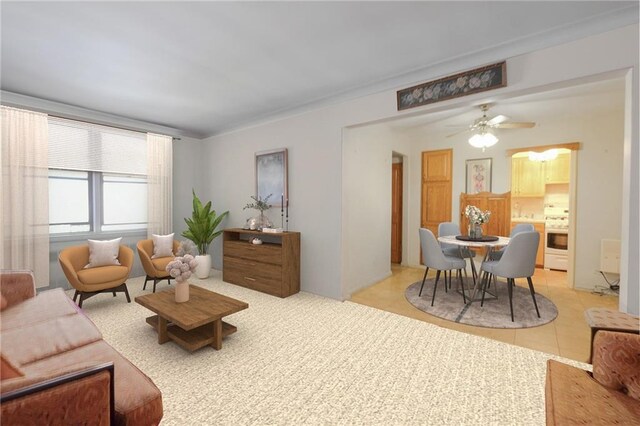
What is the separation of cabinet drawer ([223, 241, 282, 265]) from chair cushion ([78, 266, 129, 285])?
56.2 inches

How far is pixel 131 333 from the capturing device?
9.18ft

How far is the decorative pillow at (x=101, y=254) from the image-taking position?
3.62 meters

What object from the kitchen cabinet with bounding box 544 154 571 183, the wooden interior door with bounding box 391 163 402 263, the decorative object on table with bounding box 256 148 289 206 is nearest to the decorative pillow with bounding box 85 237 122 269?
the decorative object on table with bounding box 256 148 289 206

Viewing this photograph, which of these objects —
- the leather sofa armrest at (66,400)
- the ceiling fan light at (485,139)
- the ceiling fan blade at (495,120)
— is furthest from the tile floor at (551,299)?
the leather sofa armrest at (66,400)

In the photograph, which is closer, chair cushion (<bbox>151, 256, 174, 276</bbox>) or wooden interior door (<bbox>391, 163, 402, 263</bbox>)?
chair cushion (<bbox>151, 256, 174, 276</bbox>)

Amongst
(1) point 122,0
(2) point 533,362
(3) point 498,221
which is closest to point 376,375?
(2) point 533,362

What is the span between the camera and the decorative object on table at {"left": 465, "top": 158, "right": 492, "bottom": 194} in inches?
205

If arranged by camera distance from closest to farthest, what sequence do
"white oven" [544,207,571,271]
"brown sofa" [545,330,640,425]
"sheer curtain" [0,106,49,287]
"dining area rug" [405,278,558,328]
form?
"brown sofa" [545,330,640,425]
"dining area rug" [405,278,558,328]
"sheer curtain" [0,106,49,287]
"white oven" [544,207,571,271]

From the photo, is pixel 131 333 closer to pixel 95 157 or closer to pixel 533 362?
pixel 95 157

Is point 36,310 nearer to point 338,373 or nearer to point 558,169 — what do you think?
point 338,373

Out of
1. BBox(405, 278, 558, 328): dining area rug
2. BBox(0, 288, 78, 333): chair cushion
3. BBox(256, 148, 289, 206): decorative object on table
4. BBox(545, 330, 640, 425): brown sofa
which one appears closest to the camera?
BBox(545, 330, 640, 425): brown sofa

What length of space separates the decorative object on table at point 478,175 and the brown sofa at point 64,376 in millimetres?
5598

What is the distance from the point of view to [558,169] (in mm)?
5672

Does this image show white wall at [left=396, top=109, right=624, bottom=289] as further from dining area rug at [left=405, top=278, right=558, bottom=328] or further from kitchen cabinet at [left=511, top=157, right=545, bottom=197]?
kitchen cabinet at [left=511, top=157, right=545, bottom=197]
